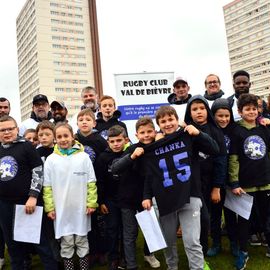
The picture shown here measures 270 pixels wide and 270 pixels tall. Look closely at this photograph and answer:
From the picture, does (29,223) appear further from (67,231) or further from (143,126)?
(143,126)

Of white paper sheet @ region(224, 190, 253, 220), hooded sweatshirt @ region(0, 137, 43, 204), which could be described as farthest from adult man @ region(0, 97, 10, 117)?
white paper sheet @ region(224, 190, 253, 220)

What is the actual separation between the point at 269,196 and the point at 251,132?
2.66 feet

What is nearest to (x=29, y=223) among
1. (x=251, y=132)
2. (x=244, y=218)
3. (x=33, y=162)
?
(x=33, y=162)

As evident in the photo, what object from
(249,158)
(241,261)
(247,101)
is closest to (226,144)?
(249,158)

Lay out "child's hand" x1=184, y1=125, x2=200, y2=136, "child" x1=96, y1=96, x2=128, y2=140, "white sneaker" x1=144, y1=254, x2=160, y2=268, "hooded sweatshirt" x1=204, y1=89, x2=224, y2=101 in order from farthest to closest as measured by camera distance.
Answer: "hooded sweatshirt" x1=204, y1=89, x2=224, y2=101 → "child" x1=96, y1=96, x2=128, y2=140 → "white sneaker" x1=144, y1=254, x2=160, y2=268 → "child's hand" x1=184, y1=125, x2=200, y2=136

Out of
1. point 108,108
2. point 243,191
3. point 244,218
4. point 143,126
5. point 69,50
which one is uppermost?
point 69,50

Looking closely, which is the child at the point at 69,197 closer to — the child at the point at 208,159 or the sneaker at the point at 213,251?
the child at the point at 208,159

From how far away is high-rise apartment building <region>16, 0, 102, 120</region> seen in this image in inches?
3868

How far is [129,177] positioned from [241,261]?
1.66m

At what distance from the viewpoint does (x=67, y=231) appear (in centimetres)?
407

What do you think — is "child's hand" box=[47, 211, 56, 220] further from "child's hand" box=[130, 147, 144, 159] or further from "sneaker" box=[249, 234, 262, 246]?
"sneaker" box=[249, 234, 262, 246]

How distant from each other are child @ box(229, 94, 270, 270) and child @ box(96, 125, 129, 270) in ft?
4.68

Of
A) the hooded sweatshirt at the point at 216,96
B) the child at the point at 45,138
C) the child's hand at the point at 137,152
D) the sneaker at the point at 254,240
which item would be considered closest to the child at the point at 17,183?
the child at the point at 45,138

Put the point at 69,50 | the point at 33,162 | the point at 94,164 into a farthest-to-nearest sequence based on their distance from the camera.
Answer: the point at 69,50
the point at 94,164
the point at 33,162
